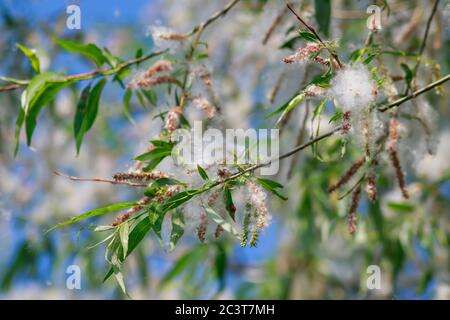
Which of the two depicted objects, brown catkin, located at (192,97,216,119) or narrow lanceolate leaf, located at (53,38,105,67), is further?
A: narrow lanceolate leaf, located at (53,38,105,67)

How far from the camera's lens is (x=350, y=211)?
1.56 meters

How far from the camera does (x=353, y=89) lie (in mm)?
1360

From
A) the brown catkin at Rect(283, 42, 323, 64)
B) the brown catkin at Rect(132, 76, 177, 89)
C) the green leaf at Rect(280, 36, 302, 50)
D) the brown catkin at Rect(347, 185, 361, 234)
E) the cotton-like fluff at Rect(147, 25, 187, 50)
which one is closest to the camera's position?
the brown catkin at Rect(283, 42, 323, 64)

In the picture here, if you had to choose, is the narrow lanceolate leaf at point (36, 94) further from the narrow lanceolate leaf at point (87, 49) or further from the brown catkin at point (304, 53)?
the brown catkin at point (304, 53)

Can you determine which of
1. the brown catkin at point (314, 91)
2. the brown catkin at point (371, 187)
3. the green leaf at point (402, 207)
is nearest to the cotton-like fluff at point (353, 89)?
the brown catkin at point (314, 91)

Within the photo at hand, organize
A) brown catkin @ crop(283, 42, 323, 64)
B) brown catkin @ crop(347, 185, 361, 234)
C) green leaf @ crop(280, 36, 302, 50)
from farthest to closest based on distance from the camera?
green leaf @ crop(280, 36, 302, 50) → brown catkin @ crop(347, 185, 361, 234) → brown catkin @ crop(283, 42, 323, 64)

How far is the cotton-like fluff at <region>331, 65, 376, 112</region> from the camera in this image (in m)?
1.36

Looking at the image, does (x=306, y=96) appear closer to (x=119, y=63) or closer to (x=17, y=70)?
(x=119, y=63)

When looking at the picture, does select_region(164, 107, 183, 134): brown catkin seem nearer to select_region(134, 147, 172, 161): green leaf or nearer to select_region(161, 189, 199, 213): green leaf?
select_region(134, 147, 172, 161): green leaf

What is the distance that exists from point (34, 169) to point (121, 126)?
883 millimetres

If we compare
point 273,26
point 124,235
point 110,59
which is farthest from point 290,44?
point 124,235

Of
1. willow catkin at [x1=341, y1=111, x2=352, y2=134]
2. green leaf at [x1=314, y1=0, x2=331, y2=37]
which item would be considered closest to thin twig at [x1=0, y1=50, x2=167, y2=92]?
green leaf at [x1=314, y1=0, x2=331, y2=37]

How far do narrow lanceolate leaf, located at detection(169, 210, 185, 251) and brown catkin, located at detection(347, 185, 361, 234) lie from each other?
0.32 metres

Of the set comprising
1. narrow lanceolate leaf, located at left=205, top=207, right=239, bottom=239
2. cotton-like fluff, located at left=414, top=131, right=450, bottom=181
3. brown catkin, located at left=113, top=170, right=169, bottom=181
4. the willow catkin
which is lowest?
narrow lanceolate leaf, located at left=205, top=207, right=239, bottom=239
